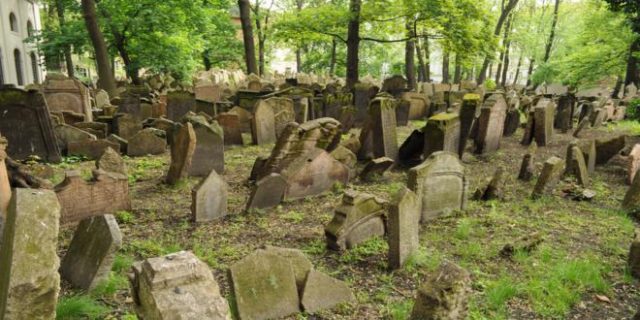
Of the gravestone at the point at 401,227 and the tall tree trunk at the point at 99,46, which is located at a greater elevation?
the tall tree trunk at the point at 99,46

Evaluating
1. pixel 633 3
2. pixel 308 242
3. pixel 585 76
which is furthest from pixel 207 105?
pixel 585 76

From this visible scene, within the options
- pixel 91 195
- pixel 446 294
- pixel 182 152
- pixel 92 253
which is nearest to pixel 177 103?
pixel 182 152

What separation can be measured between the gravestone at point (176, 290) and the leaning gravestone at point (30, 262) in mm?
463

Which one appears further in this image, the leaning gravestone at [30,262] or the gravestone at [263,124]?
the gravestone at [263,124]

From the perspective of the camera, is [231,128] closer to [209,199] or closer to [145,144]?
[145,144]

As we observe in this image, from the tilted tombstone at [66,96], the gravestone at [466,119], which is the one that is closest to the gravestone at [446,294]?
the gravestone at [466,119]

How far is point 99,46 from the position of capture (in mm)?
13531

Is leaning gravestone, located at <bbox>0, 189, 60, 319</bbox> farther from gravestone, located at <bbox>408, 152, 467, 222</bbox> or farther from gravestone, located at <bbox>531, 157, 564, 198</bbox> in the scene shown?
gravestone, located at <bbox>531, 157, 564, 198</bbox>

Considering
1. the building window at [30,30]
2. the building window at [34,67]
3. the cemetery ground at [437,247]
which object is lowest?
the cemetery ground at [437,247]

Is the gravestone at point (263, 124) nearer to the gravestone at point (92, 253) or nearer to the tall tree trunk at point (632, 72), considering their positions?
the gravestone at point (92, 253)

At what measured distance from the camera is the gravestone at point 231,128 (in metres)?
10.5

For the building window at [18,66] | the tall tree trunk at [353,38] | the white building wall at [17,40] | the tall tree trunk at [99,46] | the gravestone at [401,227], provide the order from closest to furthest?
1. the gravestone at [401,227]
2. the tall tree trunk at [99,46]
3. the tall tree trunk at [353,38]
4. the white building wall at [17,40]
5. the building window at [18,66]

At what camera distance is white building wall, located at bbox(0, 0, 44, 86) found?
88.9 feet

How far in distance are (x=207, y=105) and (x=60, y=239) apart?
6970 millimetres
